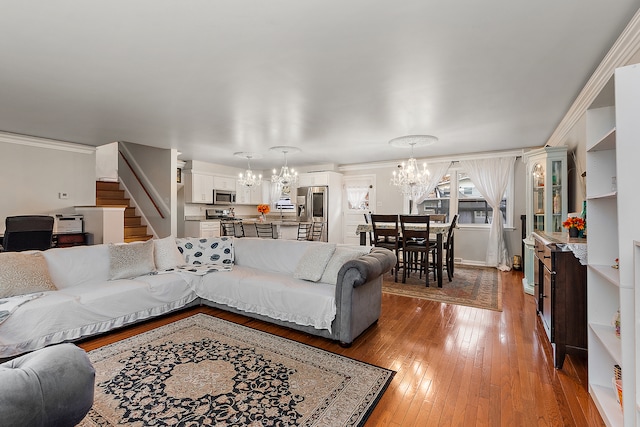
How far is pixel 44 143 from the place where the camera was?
511cm

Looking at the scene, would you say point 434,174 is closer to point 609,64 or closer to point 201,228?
point 609,64

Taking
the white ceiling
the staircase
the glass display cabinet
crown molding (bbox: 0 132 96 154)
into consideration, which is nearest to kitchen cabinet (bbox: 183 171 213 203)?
the staircase

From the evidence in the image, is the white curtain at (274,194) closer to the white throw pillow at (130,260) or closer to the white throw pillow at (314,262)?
the white throw pillow at (130,260)

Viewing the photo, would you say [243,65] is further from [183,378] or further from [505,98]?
[505,98]

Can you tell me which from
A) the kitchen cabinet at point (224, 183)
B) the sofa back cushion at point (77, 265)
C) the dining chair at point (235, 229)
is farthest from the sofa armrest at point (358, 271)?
the kitchen cabinet at point (224, 183)

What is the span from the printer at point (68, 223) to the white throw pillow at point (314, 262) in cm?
460

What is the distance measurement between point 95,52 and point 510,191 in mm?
6743

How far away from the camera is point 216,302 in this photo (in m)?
3.37

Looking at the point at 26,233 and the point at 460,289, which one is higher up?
the point at 26,233

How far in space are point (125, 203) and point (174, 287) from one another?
5017 mm

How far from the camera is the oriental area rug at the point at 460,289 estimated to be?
384 cm

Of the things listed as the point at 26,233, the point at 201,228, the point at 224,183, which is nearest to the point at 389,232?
the point at 201,228

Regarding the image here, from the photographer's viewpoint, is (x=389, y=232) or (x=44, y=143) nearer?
(x=389, y=232)

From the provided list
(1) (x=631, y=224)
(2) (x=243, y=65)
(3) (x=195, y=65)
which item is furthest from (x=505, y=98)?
(3) (x=195, y=65)
